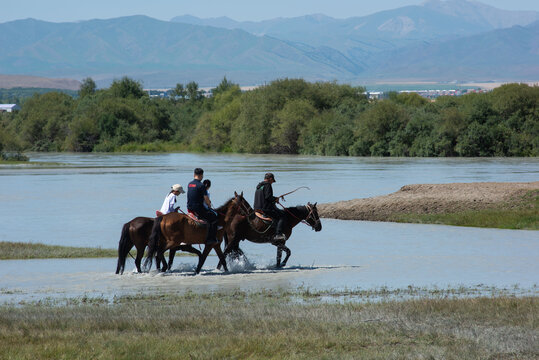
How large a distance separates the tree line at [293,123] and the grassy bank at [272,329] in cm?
6855

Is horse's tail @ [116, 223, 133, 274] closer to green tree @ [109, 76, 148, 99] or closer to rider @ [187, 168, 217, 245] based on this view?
rider @ [187, 168, 217, 245]

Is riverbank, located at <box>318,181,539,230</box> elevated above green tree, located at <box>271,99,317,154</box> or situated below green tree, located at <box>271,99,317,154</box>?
below

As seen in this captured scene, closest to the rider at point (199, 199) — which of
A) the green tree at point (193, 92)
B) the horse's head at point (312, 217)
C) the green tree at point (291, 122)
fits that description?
the horse's head at point (312, 217)

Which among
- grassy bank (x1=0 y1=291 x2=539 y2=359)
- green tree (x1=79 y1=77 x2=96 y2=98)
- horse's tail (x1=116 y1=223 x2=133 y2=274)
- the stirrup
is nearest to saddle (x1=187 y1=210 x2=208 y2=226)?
horse's tail (x1=116 y1=223 x2=133 y2=274)

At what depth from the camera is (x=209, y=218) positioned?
16.2m

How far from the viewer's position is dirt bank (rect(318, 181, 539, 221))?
1066 inches

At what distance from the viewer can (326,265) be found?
59.0 feet

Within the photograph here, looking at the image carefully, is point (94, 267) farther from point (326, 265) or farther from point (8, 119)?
point (8, 119)

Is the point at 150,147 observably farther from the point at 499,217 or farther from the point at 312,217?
the point at 312,217

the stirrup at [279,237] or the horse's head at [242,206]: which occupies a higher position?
the horse's head at [242,206]

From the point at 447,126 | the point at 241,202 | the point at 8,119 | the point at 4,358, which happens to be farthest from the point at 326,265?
the point at 8,119

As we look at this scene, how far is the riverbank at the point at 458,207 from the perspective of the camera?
25.1m

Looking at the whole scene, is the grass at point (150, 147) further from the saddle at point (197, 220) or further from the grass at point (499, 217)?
the saddle at point (197, 220)

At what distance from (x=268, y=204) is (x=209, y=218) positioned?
1506mm
